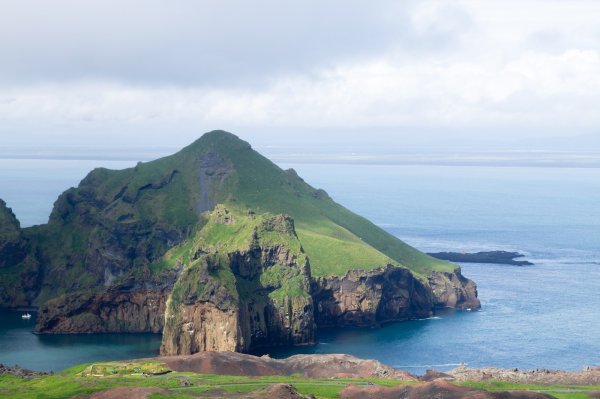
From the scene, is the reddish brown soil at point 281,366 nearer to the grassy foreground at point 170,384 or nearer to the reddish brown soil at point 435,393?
the grassy foreground at point 170,384

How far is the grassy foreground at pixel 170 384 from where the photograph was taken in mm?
144250

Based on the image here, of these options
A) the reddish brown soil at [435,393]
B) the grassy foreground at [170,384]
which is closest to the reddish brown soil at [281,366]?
the grassy foreground at [170,384]

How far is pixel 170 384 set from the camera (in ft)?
494

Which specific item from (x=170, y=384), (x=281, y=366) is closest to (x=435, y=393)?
(x=170, y=384)

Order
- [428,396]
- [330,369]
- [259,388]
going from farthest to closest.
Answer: [330,369] < [259,388] < [428,396]

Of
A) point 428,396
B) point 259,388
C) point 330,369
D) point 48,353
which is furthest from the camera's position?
point 48,353

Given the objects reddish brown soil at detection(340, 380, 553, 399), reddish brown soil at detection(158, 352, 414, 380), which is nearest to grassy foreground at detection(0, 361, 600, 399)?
reddish brown soil at detection(340, 380, 553, 399)

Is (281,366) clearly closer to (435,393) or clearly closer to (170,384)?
(170,384)

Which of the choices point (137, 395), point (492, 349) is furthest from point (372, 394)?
point (492, 349)

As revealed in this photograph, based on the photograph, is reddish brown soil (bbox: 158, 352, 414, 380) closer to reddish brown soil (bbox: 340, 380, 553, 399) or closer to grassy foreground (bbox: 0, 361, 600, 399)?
grassy foreground (bbox: 0, 361, 600, 399)

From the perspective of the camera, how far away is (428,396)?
135 metres

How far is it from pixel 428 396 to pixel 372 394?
29.7 ft

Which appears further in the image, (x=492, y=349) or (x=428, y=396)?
(x=492, y=349)

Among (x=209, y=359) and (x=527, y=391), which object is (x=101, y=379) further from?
(x=527, y=391)
